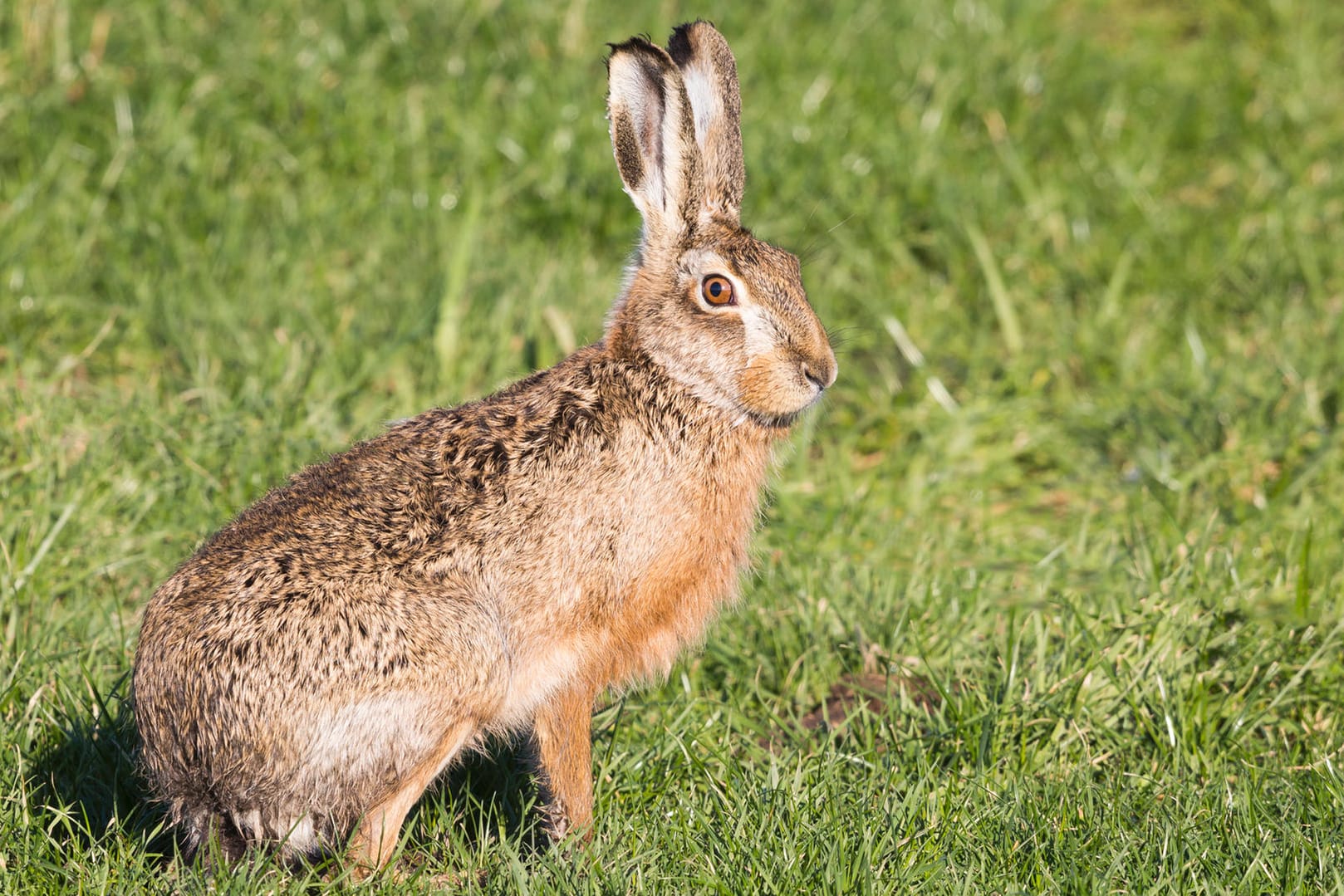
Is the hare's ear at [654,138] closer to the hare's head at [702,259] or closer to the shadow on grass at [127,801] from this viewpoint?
the hare's head at [702,259]

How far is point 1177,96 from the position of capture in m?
7.70

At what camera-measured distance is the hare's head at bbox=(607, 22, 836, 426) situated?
411 cm

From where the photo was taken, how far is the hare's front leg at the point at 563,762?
3.82 metres

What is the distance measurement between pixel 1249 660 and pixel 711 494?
1.66m

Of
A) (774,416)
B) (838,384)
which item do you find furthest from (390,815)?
(838,384)

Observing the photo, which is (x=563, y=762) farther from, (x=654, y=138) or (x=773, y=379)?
(x=654, y=138)

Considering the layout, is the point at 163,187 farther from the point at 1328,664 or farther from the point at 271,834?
the point at 1328,664

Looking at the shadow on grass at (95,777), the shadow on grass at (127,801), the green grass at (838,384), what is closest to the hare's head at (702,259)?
the green grass at (838,384)

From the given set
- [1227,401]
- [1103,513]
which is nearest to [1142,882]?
[1103,513]

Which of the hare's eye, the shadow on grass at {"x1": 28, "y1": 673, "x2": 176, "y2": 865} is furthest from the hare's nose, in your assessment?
the shadow on grass at {"x1": 28, "y1": 673, "x2": 176, "y2": 865}

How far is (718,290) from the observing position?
419 cm

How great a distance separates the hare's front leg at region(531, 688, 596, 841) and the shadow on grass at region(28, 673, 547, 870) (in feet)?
0.30

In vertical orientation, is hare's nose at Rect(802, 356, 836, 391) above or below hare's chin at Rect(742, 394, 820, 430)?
above

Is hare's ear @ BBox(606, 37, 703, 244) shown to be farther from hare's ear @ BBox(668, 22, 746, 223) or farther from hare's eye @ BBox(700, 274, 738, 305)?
hare's eye @ BBox(700, 274, 738, 305)
